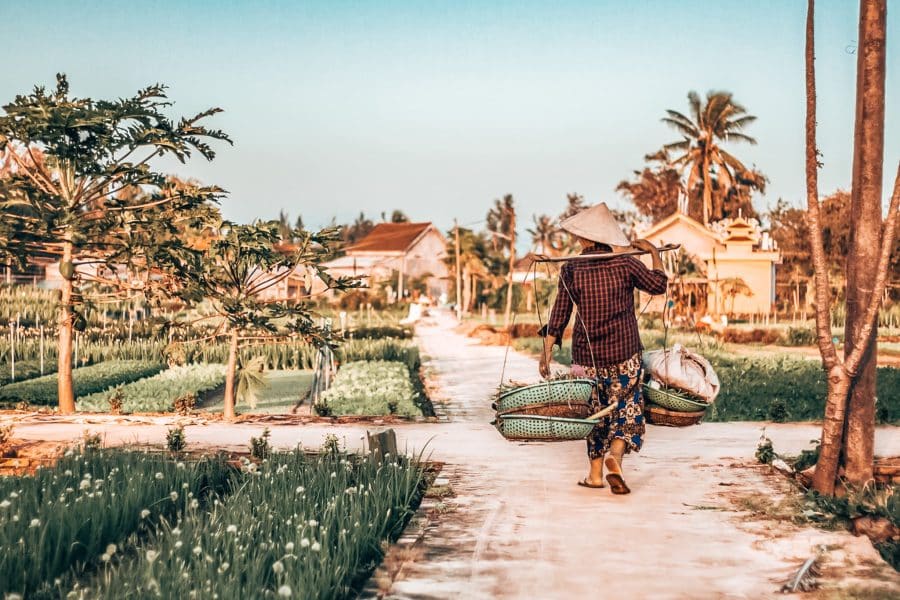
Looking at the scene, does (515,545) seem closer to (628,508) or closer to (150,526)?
(628,508)

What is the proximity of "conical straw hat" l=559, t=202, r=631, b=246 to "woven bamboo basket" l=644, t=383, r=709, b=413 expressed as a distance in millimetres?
1030

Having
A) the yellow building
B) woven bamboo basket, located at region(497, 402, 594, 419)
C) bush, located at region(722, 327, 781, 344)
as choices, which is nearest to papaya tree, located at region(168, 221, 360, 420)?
woven bamboo basket, located at region(497, 402, 594, 419)

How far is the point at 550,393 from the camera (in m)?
6.09

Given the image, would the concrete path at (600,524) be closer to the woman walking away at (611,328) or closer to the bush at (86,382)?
the woman walking away at (611,328)

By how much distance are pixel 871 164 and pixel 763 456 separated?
93.9 inches

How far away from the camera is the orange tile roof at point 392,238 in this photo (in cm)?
7075

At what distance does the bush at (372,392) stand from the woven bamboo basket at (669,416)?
465 cm

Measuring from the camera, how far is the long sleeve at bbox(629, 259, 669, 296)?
6207 mm

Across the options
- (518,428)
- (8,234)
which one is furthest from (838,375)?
(8,234)

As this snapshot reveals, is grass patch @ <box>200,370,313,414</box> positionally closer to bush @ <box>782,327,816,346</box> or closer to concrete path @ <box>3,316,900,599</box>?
concrete path @ <box>3,316,900,599</box>

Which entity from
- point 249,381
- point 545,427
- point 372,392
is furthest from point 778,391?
point 545,427

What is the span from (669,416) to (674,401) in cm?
12

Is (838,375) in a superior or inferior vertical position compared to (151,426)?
superior

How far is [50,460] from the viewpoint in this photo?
23.6ft
